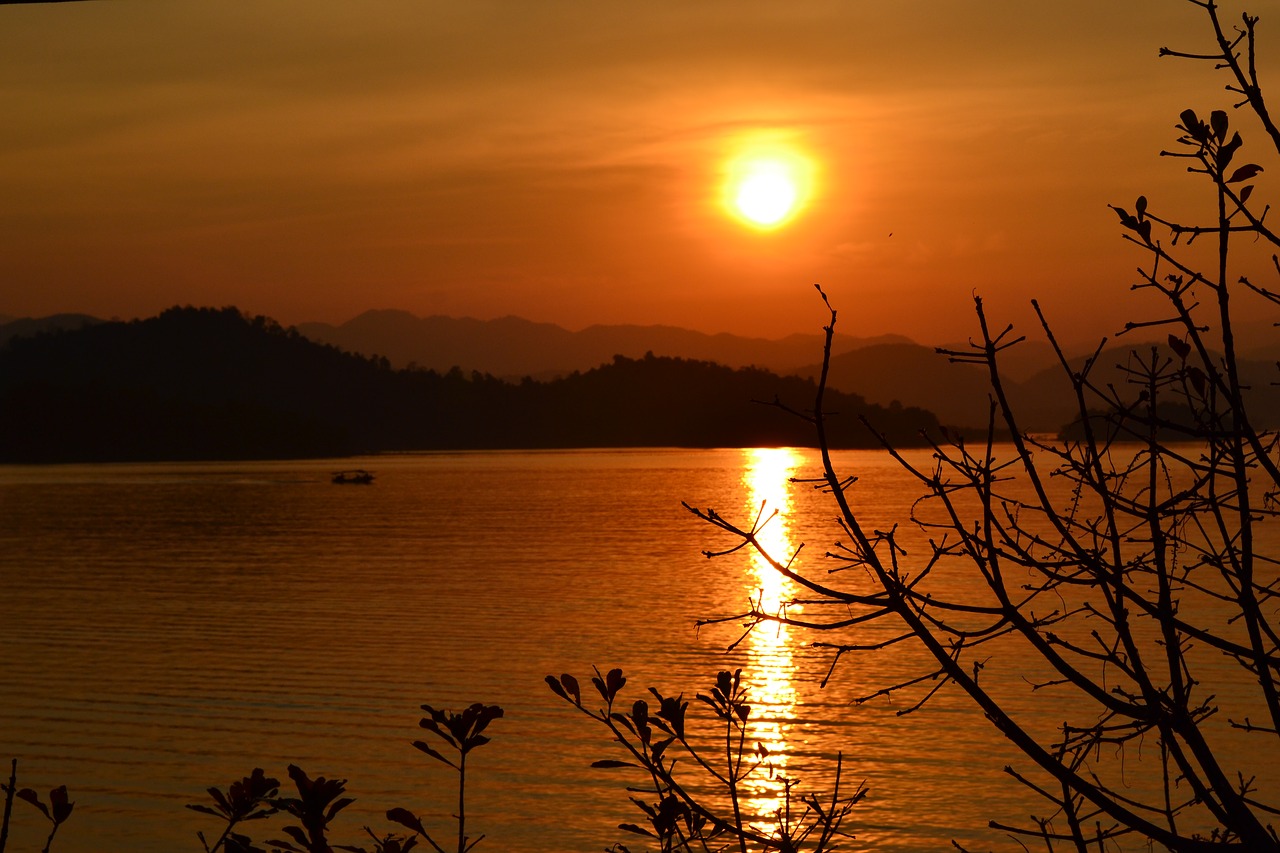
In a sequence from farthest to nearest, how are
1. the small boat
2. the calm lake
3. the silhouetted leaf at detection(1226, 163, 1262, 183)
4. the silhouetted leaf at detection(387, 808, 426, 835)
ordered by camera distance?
the small boat
the calm lake
the silhouetted leaf at detection(387, 808, 426, 835)
the silhouetted leaf at detection(1226, 163, 1262, 183)

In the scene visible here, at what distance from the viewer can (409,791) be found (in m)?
19.6

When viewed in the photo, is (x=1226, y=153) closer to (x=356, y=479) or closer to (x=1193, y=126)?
(x=1193, y=126)

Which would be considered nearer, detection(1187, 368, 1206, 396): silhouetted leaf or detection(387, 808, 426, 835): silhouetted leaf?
detection(1187, 368, 1206, 396): silhouetted leaf

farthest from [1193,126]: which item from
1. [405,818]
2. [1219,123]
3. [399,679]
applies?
[399,679]

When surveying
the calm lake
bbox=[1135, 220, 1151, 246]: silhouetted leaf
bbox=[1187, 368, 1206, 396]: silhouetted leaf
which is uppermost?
the calm lake

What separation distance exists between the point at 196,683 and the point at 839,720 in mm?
12737

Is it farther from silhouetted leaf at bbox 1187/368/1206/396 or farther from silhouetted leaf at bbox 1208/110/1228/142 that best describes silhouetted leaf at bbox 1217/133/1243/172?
silhouetted leaf at bbox 1187/368/1206/396

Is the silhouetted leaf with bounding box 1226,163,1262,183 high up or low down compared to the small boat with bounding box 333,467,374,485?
down

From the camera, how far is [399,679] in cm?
2734

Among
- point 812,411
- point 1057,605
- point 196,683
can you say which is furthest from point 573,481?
point 812,411

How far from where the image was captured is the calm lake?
1858cm

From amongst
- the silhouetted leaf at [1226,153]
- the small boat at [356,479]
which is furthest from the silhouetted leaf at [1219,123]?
the small boat at [356,479]

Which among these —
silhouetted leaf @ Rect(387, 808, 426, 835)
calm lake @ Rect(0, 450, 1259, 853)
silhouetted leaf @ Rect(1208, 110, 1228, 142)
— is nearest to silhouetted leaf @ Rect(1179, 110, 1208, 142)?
silhouetted leaf @ Rect(1208, 110, 1228, 142)

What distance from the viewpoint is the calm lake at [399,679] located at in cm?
1858
